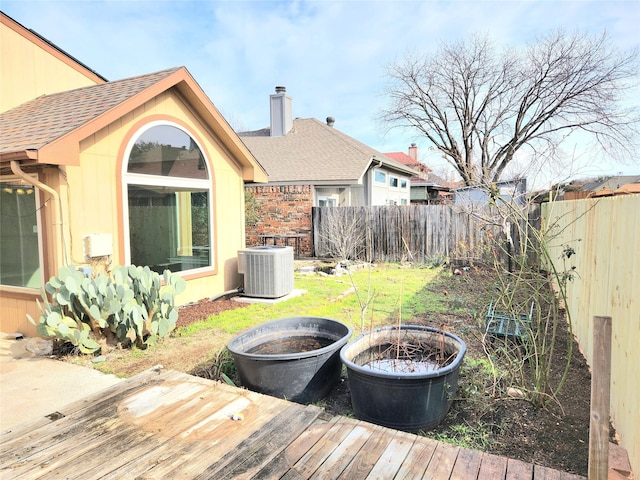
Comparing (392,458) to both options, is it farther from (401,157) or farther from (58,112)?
(401,157)

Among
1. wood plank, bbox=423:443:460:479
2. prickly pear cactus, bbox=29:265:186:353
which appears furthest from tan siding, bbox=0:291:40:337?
wood plank, bbox=423:443:460:479

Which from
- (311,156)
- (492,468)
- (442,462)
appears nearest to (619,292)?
(492,468)

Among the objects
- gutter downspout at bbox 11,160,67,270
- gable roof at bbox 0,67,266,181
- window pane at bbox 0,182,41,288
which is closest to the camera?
gable roof at bbox 0,67,266,181

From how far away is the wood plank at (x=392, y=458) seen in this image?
7.31 feet

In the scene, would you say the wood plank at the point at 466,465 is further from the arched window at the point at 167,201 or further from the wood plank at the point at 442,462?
the arched window at the point at 167,201

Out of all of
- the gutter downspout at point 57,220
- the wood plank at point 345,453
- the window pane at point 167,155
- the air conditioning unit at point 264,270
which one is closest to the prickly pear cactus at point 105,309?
the gutter downspout at point 57,220

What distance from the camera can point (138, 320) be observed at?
15.7ft

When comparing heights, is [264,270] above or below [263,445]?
above

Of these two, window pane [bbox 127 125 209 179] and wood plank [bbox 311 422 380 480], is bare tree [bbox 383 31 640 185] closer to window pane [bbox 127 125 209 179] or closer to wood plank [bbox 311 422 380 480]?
window pane [bbox 127 125 209 179]

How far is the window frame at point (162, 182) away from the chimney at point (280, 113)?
40.4 ft

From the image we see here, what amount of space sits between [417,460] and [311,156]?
15.1 meters

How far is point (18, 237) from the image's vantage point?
18.6 ft

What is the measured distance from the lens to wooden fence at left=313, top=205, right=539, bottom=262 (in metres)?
12.1

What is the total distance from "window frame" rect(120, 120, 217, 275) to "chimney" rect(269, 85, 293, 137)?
1232 cm
